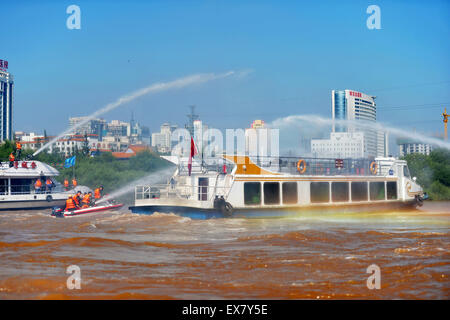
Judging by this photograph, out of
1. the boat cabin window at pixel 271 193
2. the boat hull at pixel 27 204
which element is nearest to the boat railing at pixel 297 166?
the boat cabin window at pixel 271 193

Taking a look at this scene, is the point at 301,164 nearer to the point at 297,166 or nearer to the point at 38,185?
the point at 297,166

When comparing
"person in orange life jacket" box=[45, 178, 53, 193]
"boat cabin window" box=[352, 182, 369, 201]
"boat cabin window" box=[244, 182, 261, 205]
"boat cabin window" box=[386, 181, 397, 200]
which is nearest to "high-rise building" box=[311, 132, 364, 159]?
"boat cabin window" box=[386, 181, 397, 200]

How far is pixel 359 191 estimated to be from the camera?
2977cm

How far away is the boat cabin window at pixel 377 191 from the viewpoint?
30578mm

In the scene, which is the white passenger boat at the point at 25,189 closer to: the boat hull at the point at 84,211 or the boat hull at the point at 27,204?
the boat hull at the point at 27,204

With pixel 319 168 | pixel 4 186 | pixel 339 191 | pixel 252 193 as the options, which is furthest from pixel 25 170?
pixel 339 191

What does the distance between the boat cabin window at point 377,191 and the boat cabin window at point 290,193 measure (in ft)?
21.4

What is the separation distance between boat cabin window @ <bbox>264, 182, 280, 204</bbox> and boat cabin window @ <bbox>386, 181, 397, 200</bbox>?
9416mm
